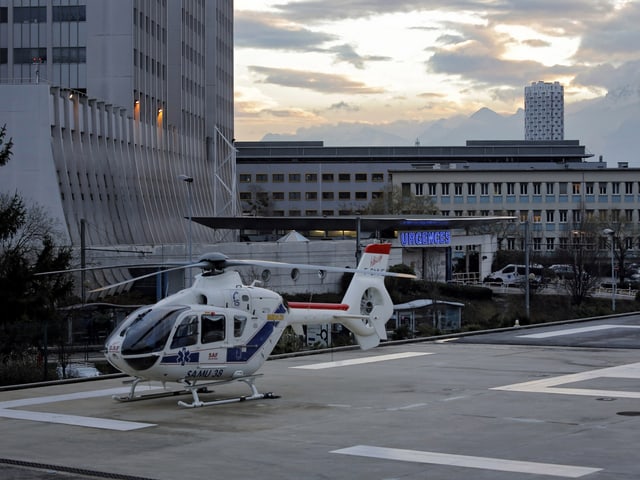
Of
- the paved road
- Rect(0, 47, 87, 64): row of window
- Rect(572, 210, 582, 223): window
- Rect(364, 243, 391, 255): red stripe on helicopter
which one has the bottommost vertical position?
the paved road

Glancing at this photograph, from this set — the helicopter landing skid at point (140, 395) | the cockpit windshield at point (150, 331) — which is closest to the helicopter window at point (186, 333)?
the cockpit windshield at point (150, 331)

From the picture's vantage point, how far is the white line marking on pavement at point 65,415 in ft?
73.2

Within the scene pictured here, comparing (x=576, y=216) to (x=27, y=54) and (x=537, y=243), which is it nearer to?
(x=537, y=243)

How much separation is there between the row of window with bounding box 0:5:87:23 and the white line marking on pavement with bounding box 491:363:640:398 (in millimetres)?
67612

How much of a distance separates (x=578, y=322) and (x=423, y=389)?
1051 inches

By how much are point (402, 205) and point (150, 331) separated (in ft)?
311

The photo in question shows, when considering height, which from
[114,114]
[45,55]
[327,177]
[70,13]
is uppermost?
[70,13]

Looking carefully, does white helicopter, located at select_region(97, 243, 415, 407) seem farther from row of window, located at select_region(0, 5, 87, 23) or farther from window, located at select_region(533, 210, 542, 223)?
window, located at select_region(533, 210, 542, 223)

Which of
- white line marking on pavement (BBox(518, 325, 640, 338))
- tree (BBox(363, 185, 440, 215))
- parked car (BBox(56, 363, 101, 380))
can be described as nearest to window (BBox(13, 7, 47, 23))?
tree (BBox(363, 185, 440, 215))

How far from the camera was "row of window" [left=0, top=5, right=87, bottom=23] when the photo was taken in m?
89.4

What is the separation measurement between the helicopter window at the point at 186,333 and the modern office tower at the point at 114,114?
2998 centimetres

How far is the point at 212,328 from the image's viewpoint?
991 inches

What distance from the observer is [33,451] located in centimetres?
1952

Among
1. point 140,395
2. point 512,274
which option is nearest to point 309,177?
point 512,274
